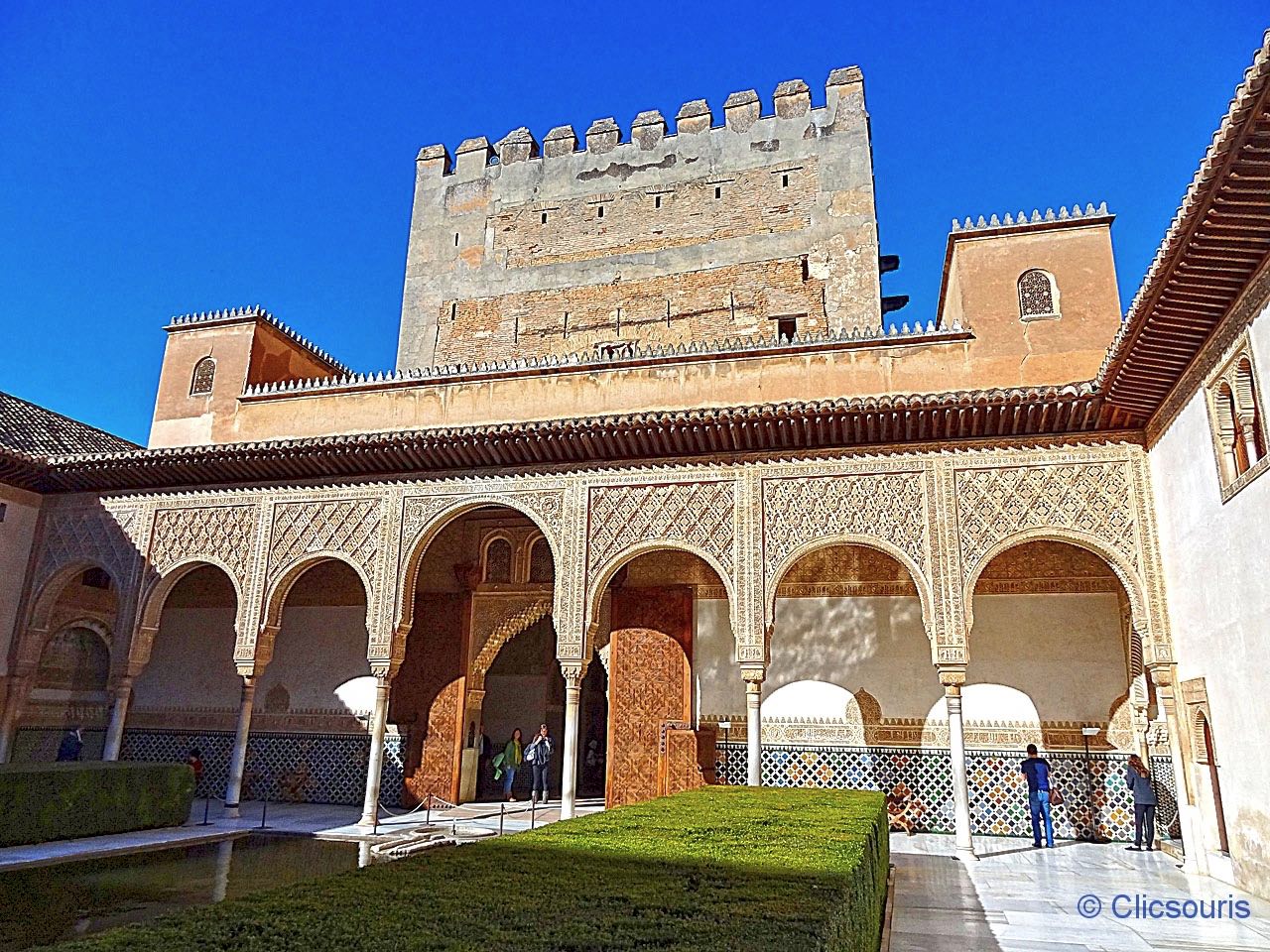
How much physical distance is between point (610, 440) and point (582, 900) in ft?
24.8

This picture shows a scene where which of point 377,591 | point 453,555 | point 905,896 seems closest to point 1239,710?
point 905,896

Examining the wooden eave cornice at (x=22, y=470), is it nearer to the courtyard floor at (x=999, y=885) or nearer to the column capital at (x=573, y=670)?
the courtyard floor at (x=999, y=885)

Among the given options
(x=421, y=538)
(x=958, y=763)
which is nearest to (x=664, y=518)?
(x=421, y=538)

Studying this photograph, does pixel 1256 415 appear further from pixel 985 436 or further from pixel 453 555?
pixel 453 555

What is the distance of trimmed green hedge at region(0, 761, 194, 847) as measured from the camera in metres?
8.65

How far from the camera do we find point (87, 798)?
9312 millimetres

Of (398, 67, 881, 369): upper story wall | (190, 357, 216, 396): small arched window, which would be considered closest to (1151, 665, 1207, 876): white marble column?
(398, 67, 881, 369): upper story wall

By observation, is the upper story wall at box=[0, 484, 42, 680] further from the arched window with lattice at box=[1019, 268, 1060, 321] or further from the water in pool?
the arched window with lattice at box=[1019, 268, 1060, 321]

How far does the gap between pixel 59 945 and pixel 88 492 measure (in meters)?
11.8

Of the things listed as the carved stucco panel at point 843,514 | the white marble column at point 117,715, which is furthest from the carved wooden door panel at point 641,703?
the white marble column at point 117,715

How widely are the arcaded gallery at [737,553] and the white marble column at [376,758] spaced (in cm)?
5

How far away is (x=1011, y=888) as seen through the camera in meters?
7.20

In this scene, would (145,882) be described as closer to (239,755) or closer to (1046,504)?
(239,755)

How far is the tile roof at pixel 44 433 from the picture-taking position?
12.8 m
